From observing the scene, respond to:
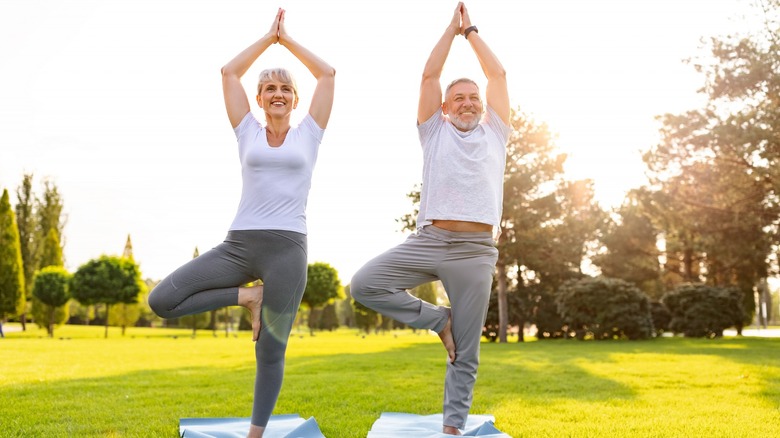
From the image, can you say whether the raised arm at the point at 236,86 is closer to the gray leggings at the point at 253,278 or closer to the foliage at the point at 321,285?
Answer: the gray leggings at the point at 253,278

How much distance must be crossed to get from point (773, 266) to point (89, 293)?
1404 inches

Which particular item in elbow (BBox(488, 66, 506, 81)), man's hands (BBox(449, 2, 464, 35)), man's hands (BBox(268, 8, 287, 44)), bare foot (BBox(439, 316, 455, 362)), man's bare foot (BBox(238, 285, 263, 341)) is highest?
man's hands (BBox(449, 2, 464, 35))

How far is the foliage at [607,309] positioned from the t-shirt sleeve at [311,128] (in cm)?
2408

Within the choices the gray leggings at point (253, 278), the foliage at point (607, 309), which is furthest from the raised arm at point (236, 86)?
the foliage at point (607, 309)

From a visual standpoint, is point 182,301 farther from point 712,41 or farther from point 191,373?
point 712,41

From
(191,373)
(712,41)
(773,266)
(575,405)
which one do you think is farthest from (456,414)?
(773,266)

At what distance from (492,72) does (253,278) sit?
2.43 m

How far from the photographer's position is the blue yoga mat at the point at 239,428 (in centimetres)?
505

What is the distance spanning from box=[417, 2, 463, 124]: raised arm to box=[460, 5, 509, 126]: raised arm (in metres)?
0.21

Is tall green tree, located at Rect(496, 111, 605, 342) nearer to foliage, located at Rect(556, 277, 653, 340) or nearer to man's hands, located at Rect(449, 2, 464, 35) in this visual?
foliage, located at Rect(556, 277, 653, 340)

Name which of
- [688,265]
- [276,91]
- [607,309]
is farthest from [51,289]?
[276,91]

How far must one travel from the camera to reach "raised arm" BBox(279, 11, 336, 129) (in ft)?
15.7

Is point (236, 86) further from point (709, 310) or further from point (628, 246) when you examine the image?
point (628, 246)

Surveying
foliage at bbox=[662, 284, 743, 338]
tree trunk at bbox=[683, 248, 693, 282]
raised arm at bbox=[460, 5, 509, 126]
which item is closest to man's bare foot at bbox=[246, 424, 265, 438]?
raised arm at bbox=[460, 5, 509, 126]
